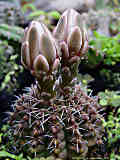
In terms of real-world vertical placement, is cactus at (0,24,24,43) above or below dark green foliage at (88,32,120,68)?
above

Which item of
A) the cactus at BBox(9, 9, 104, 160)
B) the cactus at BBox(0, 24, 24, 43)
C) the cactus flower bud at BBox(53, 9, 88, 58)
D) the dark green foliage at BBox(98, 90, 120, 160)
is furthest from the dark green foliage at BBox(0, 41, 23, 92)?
the cactus flower bud at BBox(53, 9, 88, 58)

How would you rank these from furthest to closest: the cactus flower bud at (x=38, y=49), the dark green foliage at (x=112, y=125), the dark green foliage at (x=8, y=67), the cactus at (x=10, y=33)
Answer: the cactus at (x=10, y=33)
the dark green foliage at (x=8, y=67)
the dark green foliage at (x=112, y=125)
the cactus flower bud at (x=38, y=49)

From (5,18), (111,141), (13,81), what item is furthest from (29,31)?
(5,18)

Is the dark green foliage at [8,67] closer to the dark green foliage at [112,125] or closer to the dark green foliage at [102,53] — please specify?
the dark green foliage at [102,53]

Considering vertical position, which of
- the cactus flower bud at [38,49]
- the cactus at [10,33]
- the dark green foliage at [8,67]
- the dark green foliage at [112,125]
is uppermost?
the cactus at [10,33]

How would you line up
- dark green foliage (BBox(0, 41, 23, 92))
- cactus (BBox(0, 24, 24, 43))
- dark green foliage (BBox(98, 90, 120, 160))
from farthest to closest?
cactus (BBox(0, 24, 24, 43)) < dark green foliage (BBox(0, 41, 23, 92)) < dark green foliage (BBox(98, 90, 120, 160))

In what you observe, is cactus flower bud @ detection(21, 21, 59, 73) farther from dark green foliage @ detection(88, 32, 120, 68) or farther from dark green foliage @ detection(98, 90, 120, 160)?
dark green foliage @ detection(88, 32, 120, 68)

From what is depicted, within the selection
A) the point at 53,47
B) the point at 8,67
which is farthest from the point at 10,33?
the point at 53,47

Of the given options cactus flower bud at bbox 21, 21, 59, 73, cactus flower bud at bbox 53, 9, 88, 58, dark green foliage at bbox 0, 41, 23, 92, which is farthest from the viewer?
dark green foliage at bbox 0, 41, 23, 92

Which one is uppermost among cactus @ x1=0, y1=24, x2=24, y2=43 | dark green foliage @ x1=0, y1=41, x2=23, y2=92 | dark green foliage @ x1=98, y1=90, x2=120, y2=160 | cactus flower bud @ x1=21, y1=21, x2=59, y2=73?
cactus @ x1=0, y1=24, x2=24, y2=43

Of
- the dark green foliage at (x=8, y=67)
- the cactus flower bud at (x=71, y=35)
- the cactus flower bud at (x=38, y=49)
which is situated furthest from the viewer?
the dark green foliage at (x=8, y=67)

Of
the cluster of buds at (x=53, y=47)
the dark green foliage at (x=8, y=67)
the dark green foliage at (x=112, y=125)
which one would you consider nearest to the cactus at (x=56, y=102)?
the cluster of buds at (x=53, y=47)
